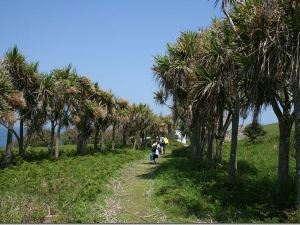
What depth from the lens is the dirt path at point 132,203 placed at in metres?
12.2

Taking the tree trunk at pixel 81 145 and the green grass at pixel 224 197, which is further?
the tree trunk at pixel 81 145

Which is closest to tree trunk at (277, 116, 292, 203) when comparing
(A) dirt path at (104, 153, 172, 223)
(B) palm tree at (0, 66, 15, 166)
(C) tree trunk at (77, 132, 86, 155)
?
(A) dirt path at (104, 153, 172, 223)

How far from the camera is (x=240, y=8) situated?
14.6 m

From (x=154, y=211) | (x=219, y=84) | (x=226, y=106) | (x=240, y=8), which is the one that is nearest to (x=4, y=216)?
(x=154, y=211)

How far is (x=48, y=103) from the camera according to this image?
29906 millimetres

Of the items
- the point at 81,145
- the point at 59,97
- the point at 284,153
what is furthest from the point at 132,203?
the point at 81,145

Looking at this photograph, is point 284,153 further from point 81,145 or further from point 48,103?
point 81,145

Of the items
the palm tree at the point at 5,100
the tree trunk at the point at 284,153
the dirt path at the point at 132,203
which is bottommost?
the dirt path at the point at 132,203

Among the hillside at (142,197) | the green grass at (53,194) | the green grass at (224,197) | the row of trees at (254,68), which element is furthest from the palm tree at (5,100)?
the row of trees at (254,68)

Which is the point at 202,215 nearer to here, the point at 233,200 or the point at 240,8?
the point at 233,200

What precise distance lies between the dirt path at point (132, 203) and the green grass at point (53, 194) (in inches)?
14.6

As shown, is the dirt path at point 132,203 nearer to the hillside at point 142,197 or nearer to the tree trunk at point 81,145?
the hillside at point 142,197

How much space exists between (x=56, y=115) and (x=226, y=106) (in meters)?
15.4

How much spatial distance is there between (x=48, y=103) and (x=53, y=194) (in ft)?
51.6
